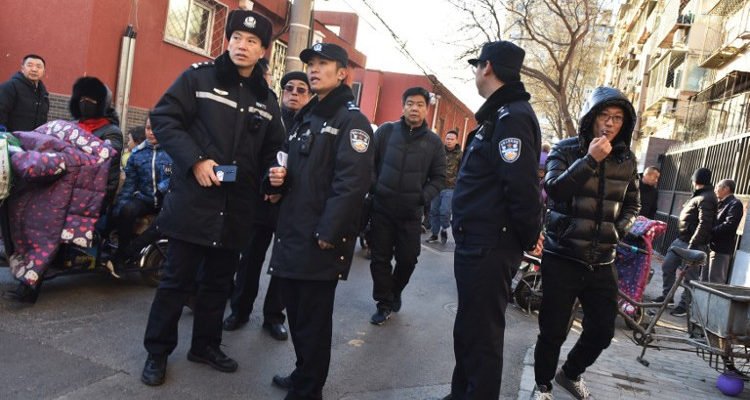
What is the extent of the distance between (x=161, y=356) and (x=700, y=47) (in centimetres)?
2256

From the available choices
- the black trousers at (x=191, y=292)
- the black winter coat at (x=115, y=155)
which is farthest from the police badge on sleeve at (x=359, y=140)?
the black winter coat at (x=115, y=155)

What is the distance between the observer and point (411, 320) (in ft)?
19.2

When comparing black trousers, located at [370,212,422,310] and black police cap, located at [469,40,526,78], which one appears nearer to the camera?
black police cap, located at [469,40,526,78]

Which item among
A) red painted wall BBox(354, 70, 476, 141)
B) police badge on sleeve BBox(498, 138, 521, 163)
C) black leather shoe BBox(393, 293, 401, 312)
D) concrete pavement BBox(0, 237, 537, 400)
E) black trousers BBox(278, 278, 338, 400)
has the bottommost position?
concrete pavement BBox(0, 237, 537, 400)

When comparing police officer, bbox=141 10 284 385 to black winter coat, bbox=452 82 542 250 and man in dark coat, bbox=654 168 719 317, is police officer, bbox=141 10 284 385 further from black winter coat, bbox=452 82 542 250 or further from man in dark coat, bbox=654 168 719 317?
man in dark coat, bbox=654 168 719 317

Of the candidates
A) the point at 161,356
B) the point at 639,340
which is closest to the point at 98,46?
the point at 161,356

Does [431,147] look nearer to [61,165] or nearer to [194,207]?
[194,207]

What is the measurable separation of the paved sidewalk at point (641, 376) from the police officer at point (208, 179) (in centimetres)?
219

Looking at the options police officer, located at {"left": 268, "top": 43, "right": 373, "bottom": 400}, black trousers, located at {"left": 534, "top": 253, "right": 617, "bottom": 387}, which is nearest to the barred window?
police officer, located at {"left": 268, "top": 43, "right": 373, "bottom": 400}

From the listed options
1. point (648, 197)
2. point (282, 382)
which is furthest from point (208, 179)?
point (648, 197)

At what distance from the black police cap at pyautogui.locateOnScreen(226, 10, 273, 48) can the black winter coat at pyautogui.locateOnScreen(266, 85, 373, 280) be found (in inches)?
24.3

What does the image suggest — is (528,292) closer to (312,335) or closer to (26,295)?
(312,335)

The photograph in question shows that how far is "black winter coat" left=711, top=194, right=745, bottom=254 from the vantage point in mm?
7875

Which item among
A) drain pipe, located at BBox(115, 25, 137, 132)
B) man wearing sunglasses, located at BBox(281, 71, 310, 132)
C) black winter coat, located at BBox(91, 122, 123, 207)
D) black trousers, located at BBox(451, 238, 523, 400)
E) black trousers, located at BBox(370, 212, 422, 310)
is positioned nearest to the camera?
black trousers, located at BBox(451, 238, 523, 400)
